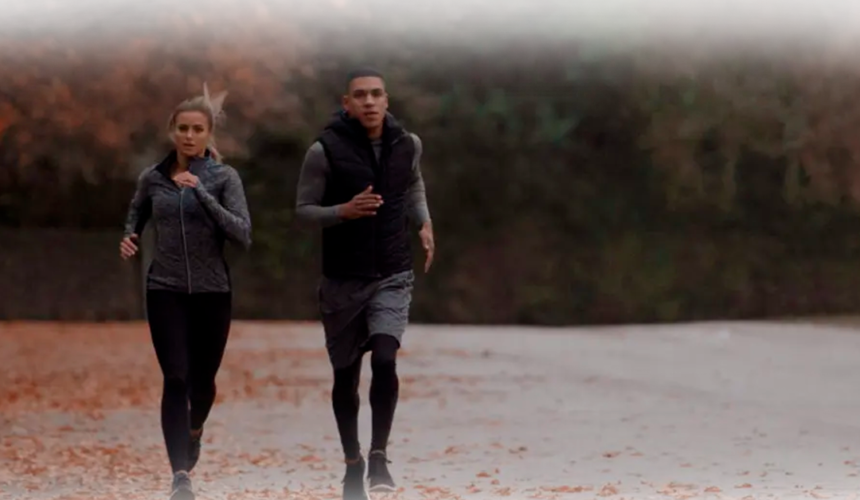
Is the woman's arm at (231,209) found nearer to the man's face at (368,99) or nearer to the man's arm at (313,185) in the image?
the man's arm at (313,185)

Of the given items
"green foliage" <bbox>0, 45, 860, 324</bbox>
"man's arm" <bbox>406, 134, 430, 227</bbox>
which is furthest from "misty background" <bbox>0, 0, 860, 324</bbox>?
"man's arm" <bbox>406, 134, 430, 227</bbox>

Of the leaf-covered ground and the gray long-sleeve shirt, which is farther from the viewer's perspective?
the leaf-covered ground

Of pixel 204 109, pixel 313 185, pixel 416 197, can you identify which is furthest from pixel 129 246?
pixel 416 197

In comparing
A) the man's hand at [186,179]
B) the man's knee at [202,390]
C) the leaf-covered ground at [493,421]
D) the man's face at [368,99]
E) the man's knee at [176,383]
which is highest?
the man's face at [368,99]

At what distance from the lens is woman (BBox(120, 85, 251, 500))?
276 inches

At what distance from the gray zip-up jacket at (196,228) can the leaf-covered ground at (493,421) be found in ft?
4.41

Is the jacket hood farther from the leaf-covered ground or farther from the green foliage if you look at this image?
the green foliage

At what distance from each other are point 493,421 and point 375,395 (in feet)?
16.8

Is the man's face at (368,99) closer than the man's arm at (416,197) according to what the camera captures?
Yes

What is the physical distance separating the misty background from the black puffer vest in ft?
47.6

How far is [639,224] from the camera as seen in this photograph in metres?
26.4

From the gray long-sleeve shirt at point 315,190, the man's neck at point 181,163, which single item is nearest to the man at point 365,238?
the gray long-sleeve shirt at point 315,190

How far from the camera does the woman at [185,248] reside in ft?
23.0

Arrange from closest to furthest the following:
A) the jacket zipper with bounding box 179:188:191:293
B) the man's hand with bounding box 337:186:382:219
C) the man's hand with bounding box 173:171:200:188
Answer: the man's hand with bounding box 337:186:382:219 → the man's hand with bounding box 173:171:200:188 → the jacket zipper with bounding box 179:188:191:293
